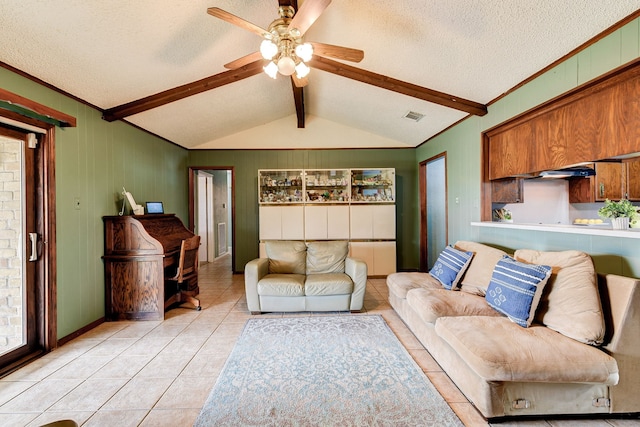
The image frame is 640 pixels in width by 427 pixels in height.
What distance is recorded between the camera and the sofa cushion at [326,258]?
368 centimetres

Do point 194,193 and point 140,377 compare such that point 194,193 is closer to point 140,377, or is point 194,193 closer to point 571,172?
point 140,377

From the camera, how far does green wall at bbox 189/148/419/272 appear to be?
5453 mm

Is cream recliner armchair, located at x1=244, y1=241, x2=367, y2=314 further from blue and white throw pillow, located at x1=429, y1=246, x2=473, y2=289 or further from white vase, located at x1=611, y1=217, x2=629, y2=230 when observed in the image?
white vase, located at x1=611, y1=217, x2=629, y2=230

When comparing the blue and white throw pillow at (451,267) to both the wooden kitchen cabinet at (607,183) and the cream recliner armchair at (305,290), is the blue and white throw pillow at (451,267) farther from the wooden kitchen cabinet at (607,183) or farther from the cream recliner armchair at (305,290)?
the wooden kitchen cabinet at (607,183)

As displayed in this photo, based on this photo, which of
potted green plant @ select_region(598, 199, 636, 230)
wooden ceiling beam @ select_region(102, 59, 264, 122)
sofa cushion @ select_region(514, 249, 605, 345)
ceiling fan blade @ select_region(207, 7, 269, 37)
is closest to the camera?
sofa cushion @ select_region(514, 249, 605, 345)

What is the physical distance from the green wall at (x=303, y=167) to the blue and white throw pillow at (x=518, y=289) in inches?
126

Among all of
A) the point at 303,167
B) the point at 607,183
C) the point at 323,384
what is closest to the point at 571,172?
the point at 607,183

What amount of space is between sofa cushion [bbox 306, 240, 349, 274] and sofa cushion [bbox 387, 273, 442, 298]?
2.35ft

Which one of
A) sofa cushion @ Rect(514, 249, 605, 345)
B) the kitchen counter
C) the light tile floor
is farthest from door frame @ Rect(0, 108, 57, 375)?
the kitchen counter

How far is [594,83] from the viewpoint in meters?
2.05

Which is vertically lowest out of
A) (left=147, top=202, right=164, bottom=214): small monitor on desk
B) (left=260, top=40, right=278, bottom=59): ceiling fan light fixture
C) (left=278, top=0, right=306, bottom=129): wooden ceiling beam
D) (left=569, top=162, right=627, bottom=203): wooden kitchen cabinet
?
(left=147, top=202, right=164, bottom=214): small monitor on desk

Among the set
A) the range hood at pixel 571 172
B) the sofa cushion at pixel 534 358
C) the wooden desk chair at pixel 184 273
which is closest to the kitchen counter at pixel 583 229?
the range hood at pixel 571 172

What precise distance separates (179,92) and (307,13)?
7.14ft

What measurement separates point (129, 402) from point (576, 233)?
11.5 feet
